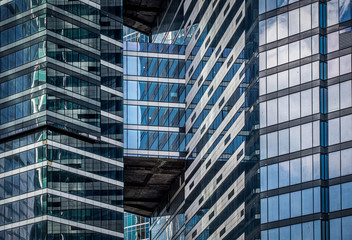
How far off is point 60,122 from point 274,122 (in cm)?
3025

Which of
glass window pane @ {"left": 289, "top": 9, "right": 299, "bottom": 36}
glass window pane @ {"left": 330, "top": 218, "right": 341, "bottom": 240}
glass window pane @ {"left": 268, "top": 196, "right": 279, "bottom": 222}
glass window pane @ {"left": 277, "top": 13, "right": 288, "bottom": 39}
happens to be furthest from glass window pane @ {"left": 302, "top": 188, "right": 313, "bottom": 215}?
glass window pane @ {"left": 277, "top": 13, "right": 288, "bottom": 39}

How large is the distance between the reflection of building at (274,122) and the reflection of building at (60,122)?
1243 centimetres

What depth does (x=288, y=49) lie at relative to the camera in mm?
113562

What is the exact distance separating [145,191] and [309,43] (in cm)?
5726

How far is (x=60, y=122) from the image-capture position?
130 m

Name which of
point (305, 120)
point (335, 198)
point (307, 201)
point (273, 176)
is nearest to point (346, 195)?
point (335, 198)

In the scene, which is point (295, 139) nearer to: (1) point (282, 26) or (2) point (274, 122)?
(2) point (274, 122)

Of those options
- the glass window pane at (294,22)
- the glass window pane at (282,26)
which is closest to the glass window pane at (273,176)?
the glass window pane at (282,26)

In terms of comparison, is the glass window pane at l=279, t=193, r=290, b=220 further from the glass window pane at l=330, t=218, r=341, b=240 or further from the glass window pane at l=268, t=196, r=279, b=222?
the glass window pane at l=330, t=218, r=341, b=240

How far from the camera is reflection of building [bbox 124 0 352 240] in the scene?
4225 inches

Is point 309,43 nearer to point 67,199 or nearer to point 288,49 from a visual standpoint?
point 288,49

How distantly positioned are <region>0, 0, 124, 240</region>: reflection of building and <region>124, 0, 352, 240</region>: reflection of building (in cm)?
1243

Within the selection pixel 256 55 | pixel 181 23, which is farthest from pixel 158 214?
pixel 256 55

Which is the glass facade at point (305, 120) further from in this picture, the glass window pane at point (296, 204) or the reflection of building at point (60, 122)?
the reflection of building at point (60, 122)
